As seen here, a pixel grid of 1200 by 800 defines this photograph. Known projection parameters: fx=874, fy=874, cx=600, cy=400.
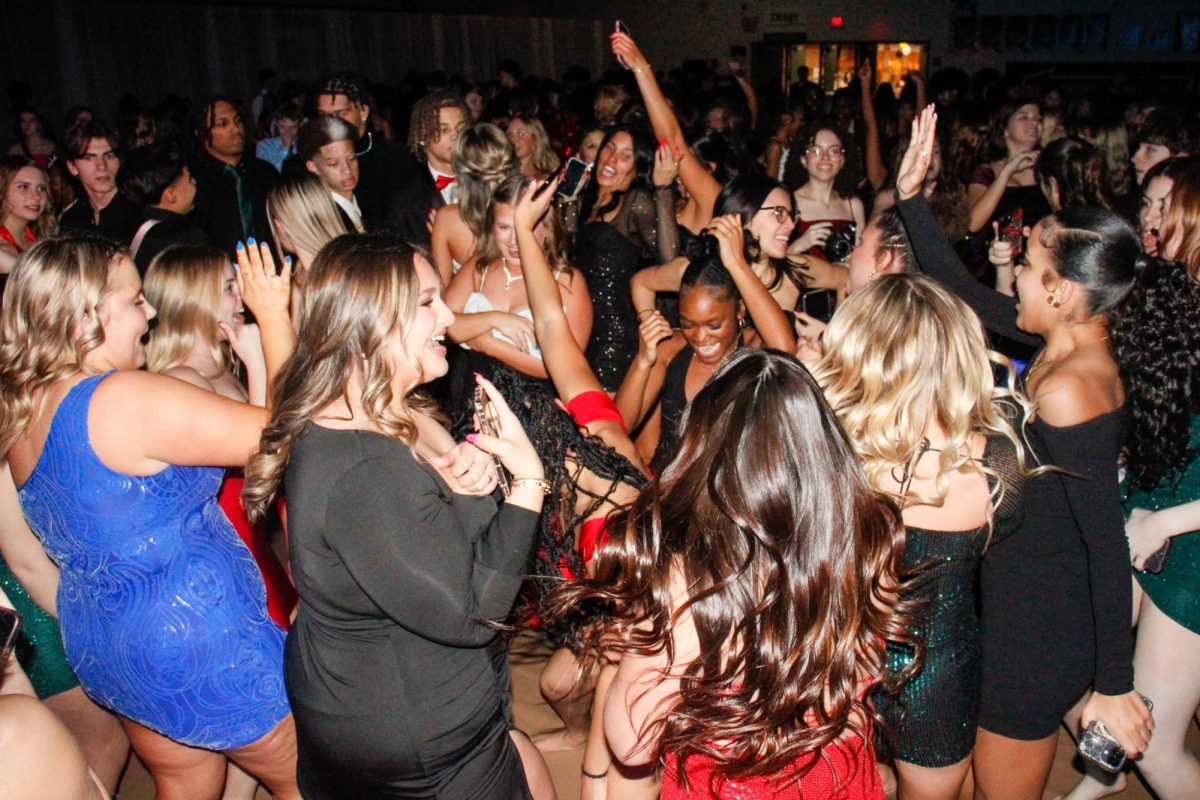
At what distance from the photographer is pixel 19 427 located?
69.4 inches

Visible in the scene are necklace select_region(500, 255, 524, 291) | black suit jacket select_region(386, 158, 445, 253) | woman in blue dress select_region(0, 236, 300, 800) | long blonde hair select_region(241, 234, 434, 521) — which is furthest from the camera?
black suit jacket select_region(386, 158, 445, 253)

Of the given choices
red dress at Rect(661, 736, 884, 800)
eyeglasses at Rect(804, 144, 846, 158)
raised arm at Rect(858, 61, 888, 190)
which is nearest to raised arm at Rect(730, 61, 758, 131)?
raised arm at Rect(858, 61, 888, 190)

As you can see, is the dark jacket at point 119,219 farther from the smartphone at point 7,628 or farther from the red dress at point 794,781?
the red dress at point 794,781

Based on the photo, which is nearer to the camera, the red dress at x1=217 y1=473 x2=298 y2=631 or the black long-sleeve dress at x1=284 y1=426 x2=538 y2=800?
the black long-sleeve dress at x1=284 y1=426 x2=538 y2=800

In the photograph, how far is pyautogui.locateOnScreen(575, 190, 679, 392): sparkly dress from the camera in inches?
137

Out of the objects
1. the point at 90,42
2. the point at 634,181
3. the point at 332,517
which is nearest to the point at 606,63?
the point at 90,42

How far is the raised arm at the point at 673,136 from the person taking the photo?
3598mm

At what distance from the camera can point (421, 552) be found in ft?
4.45

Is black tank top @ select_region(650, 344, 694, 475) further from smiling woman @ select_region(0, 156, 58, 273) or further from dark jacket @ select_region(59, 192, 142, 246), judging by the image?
smiling woman @ select_region(0, 156, 58, 273)

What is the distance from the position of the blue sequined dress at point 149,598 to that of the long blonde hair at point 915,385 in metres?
1.36

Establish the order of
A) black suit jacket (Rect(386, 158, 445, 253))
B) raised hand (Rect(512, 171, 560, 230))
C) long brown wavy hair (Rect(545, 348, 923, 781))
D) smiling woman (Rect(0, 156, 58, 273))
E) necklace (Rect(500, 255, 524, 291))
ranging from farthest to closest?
1. black suit jacket (Rect(386, 158, 445, 253))
2. smiling woman (Rect(0, 156, 58, 273))
3. necklace (Rect(500, 255, 524, 291))
4. raised hand (Rect(512, 171, 560, 230))
5. long brown wavy hair (Rect(545, 348, 923, 781))

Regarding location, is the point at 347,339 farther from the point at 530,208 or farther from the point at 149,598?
the point at 530,208

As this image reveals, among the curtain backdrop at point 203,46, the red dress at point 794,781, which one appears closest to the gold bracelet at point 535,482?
the red dress at point 794,781

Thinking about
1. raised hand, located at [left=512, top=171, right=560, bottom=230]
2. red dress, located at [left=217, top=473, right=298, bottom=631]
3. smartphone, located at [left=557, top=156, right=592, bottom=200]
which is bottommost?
red dress, located at [left=217, top=473, right=298, bottom=631]
